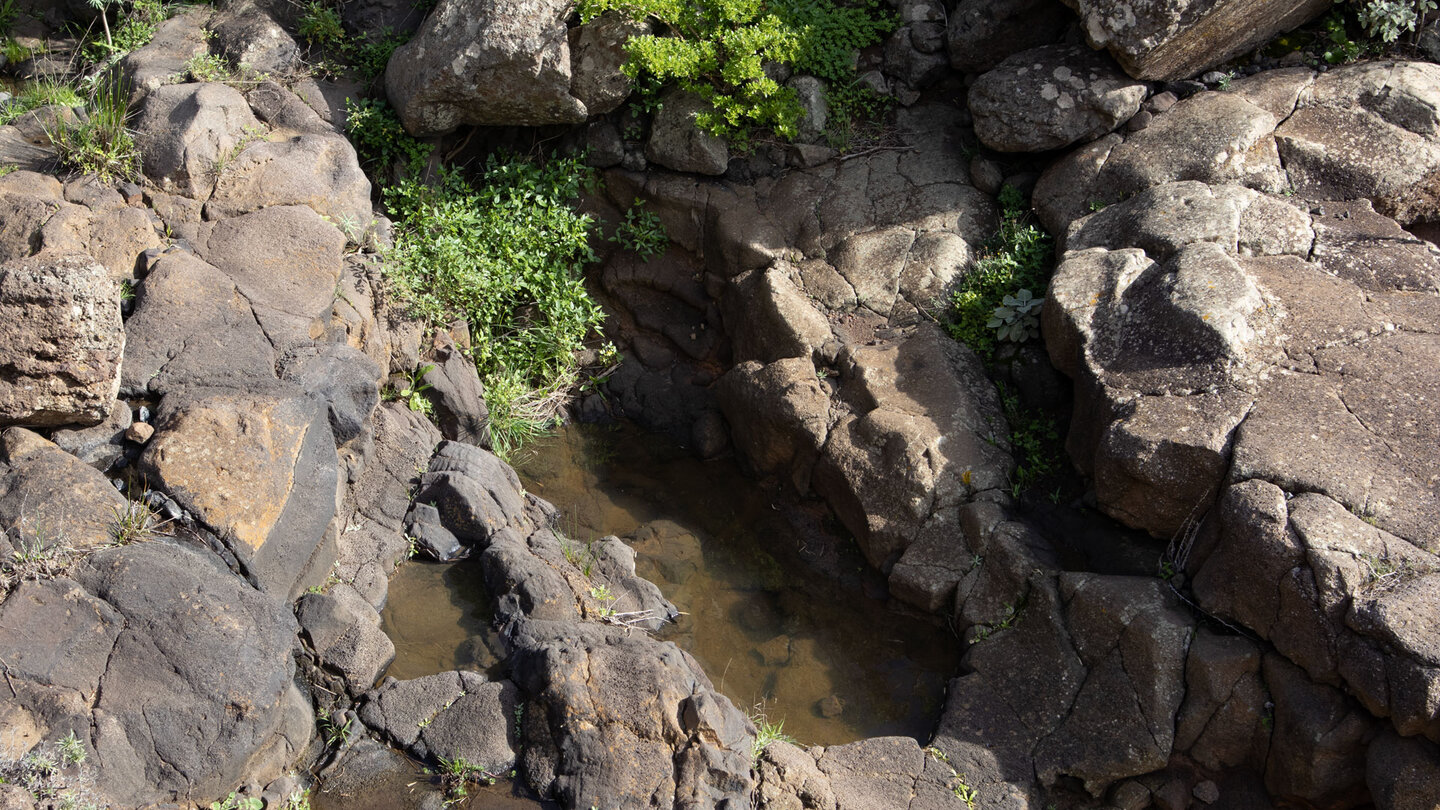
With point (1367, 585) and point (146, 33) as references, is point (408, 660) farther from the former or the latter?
point (146, 33)

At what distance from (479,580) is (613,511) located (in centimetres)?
124

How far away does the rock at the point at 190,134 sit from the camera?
5840 mm

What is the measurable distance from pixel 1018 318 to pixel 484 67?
383 cm

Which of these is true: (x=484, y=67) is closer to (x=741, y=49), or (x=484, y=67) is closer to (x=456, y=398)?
(x=741, y=49)

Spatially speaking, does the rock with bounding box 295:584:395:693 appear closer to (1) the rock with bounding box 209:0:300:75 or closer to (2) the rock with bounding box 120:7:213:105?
(2) the rock with bounding box 120:7:213:105

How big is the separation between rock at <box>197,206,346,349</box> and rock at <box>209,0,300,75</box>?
177 centimetres

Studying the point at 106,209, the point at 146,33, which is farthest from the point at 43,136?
the point at 146,33

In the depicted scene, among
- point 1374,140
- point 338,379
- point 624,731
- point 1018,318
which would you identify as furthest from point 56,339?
point 1374,140

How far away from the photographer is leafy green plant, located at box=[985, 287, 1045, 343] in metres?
6.07

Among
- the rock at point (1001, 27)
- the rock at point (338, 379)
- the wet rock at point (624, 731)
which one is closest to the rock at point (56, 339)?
the rock at point (338, 379)

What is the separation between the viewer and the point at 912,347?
6.27 m

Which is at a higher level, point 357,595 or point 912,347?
point 912,347

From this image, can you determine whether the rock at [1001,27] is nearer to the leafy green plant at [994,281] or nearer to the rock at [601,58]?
the leafy green plant at [994,281]

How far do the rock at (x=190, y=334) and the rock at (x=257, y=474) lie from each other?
135 mm
